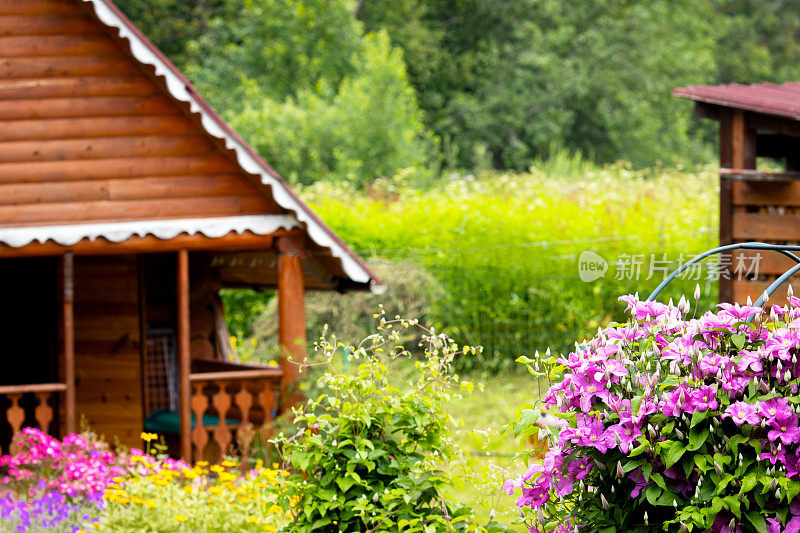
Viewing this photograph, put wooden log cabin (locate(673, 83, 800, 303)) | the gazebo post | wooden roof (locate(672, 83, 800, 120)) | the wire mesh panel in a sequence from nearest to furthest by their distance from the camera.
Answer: wooden roof (locate(672, 83, 800, 120)), wooden log cabin (locate(673, 83, 800, 303)), the gazebo post, the wire mesh panel

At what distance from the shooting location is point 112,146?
30.2 ft

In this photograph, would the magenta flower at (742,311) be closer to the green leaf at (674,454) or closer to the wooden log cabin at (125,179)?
the green leaf at (674,454)

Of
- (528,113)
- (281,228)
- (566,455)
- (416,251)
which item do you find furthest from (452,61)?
(566,455)

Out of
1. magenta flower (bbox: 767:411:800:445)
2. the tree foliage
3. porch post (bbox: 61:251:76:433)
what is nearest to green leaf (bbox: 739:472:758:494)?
magenta flower (bbox: 767:411:800:445)

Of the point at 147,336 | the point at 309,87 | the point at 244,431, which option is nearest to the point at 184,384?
the point at 244,431

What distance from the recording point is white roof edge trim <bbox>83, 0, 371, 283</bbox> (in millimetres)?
8898

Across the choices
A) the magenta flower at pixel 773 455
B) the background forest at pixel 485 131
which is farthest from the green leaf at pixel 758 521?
the background forest at pixel 485 131

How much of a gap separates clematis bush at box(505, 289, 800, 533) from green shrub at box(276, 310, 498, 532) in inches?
29.2

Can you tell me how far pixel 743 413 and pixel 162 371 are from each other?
9508 millimetres

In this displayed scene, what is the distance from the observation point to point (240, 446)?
9.37 meters

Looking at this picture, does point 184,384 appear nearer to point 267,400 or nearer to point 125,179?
point 267,400

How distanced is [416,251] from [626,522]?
1227 cm

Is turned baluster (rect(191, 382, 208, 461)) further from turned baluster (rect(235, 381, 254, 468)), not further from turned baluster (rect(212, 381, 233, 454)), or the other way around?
turned baluster (rect(235, 381, 254, 468))

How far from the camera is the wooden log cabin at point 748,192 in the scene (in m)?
7.60
